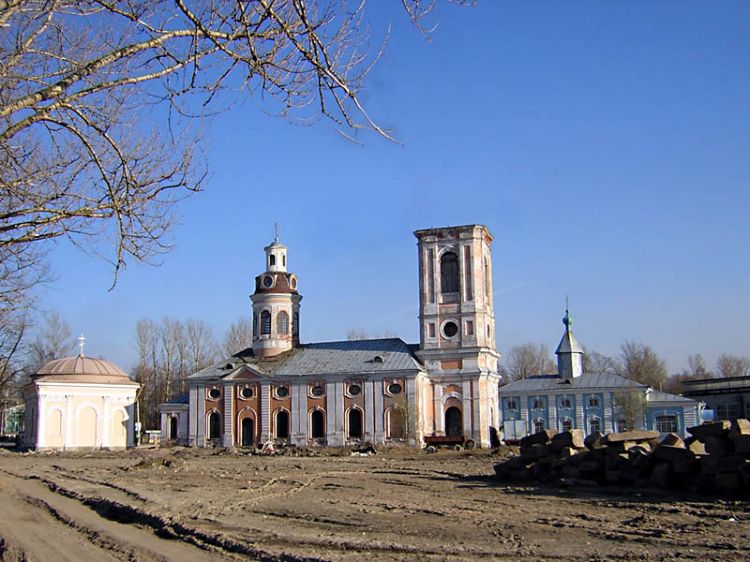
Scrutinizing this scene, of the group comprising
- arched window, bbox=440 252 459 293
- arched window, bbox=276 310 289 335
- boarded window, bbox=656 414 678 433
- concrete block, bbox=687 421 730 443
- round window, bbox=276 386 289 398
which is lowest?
boarded window, bbox=656 414 678 433

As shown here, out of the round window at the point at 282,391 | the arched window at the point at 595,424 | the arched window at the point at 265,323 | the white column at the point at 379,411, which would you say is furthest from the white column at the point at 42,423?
the arched window at the point at 595,424

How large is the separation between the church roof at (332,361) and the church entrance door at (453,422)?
342 centimetres

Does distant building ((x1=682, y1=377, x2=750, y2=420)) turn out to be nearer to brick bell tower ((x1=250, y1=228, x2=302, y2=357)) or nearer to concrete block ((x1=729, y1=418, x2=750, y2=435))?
brick bell tower ((x1=250, y1=228, x2=302, y2=357))

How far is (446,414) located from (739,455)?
35501 millimetres

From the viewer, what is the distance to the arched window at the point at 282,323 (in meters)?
56.1

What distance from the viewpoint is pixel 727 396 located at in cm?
6869

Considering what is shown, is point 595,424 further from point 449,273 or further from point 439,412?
point 449,273

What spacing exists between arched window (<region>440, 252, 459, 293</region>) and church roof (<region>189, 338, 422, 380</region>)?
15.5ft

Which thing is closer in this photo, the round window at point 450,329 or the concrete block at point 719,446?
the concrete block at point 719,446

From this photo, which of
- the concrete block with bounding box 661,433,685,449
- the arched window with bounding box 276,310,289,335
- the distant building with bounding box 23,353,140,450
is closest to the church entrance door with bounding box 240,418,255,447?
the arched window with bounding box 276,310,289,335

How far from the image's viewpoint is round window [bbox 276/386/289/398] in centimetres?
5228

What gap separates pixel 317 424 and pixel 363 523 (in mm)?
39769

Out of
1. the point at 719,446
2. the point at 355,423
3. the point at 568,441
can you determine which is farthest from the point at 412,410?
the point at 719,446

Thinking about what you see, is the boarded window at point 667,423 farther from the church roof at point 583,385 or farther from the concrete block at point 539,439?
the concrete block at point 539,439
